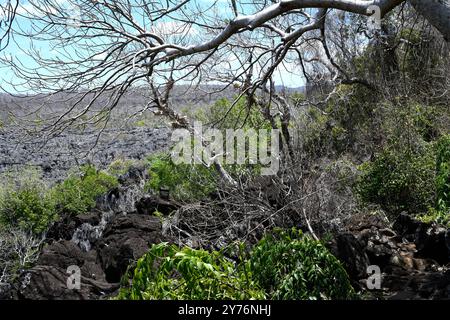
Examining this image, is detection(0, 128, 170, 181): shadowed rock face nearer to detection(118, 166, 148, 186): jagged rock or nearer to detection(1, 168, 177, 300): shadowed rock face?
detection(118, 166, 148, 186): jagged rock

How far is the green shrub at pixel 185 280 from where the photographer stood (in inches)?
156

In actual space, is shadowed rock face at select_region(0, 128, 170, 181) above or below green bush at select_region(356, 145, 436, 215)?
above

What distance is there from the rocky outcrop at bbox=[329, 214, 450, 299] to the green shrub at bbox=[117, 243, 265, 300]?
236 cm

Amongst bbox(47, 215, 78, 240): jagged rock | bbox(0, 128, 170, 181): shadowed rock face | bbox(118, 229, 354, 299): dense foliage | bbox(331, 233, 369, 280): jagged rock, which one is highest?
bbox(0, 128, 170, 181): shadowed rock face

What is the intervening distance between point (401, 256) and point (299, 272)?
10.9 ft

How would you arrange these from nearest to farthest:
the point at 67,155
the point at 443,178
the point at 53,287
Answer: the point at 53,287, the point at 443,178, the point at 67,155

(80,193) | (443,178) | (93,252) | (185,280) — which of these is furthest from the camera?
(80,193)

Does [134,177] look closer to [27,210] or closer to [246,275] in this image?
[27,210]

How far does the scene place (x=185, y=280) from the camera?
4090 millimetres

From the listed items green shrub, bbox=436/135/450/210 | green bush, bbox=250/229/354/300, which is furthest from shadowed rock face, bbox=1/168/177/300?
green shrub, bbox=436/135/450/210

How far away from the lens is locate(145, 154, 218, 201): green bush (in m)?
12.9

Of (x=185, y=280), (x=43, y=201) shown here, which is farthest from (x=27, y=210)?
(x=185, y=280)

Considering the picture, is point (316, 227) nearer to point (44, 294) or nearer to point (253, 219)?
point (253, 219)
